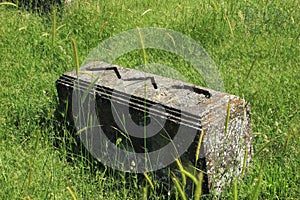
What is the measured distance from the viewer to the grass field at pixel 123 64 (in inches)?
116

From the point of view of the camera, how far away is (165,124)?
2.94 m

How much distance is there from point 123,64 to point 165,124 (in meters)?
1.83

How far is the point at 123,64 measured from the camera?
15.3 feet

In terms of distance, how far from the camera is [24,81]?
431 cm

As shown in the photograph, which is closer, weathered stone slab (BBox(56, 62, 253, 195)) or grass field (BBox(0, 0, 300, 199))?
weathered stone slab (BBox(56, 62, 253, 195))

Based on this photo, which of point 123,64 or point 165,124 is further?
point 123,64

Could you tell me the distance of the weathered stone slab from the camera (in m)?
2.84

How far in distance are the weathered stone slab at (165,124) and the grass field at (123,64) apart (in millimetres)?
133

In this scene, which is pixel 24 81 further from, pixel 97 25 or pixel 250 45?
pixel 250 45

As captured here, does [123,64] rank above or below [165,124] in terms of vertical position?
below

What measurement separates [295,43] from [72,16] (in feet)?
7.79

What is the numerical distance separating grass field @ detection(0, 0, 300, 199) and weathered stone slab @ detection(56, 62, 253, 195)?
0.44 feet

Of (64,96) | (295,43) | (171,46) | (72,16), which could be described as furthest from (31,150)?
(295,43)

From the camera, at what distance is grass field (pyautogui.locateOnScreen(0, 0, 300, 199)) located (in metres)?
2.94
